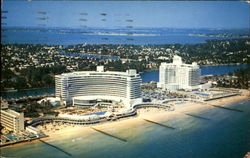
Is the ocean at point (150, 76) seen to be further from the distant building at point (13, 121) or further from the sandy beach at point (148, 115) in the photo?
the sandy beach at point (148, 115)

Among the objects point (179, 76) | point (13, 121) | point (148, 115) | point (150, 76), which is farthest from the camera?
point (150, 76)

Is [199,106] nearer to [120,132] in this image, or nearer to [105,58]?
[120,132]

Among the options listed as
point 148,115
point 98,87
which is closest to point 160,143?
point 148,115

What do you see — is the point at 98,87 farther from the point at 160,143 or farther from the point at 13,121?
the point at 160,143

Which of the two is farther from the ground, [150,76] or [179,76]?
[179,76]

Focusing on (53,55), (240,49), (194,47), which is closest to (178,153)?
(240,49)

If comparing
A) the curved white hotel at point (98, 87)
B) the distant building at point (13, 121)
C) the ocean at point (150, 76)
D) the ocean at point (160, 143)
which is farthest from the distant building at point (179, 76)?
the distant building at point (13, 121)
